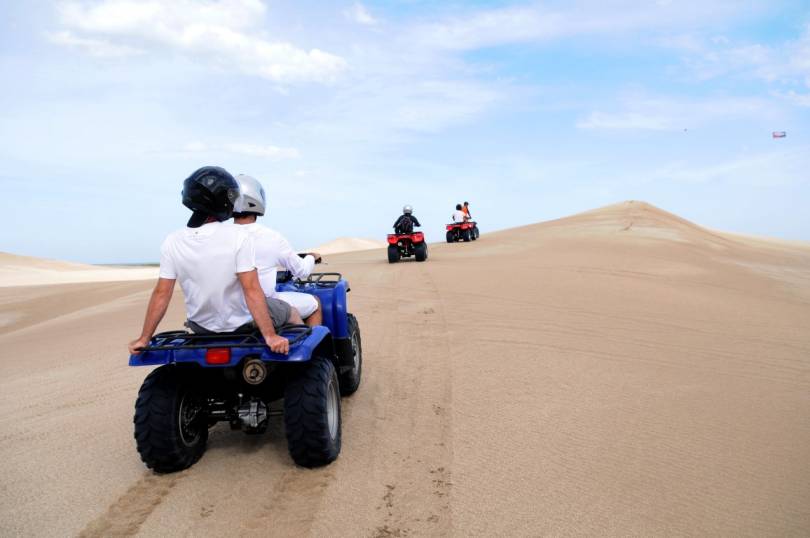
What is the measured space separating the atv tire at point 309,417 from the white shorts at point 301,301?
29.6 inches

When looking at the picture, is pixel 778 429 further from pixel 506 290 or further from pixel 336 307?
pixel 506 290

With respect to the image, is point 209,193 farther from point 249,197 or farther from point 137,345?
point 137,345

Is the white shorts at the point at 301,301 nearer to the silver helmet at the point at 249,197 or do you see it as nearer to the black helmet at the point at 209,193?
the silver helmet at the point at 249,197

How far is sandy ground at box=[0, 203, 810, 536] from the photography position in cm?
345

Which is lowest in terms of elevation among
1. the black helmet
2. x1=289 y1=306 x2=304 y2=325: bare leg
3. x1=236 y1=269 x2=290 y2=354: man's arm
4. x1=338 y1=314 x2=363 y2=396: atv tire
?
x1=338 y1=314 x2=363 y2=396: atv tire

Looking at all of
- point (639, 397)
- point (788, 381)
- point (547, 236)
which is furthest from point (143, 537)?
point (547, 236)

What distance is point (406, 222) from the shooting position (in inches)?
701

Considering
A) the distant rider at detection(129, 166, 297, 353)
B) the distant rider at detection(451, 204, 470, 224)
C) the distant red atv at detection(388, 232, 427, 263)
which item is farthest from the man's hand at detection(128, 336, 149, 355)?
the distant rider at detection(451, 204, 470, 224)

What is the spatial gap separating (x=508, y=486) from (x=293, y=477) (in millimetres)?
1346

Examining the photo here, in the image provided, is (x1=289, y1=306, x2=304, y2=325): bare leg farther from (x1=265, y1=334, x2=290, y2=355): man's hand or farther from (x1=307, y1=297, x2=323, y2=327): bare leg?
(x1=265, y1=334, x2=290, y2=355): man's hand

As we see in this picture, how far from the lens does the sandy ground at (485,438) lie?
3451mm

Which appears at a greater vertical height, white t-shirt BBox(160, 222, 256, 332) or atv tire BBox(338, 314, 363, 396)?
white t-shirt BBox(160, 222, 256, 332)

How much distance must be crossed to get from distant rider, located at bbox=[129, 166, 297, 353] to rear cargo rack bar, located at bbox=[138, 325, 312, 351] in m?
0.10

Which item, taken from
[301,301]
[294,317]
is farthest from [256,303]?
[301,301]
